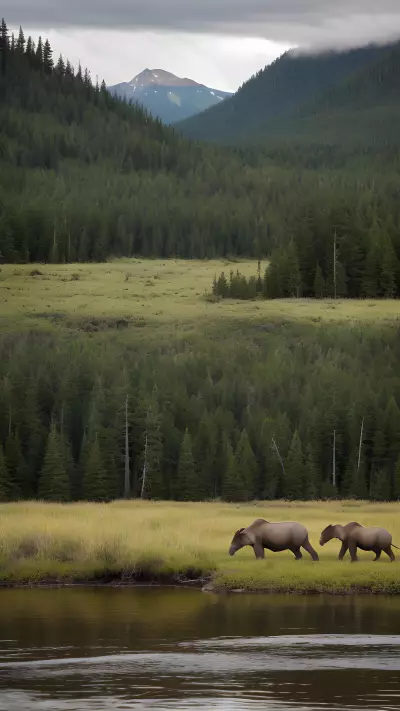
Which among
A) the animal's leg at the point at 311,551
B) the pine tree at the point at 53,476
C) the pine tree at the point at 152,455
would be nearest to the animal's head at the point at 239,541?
the animal's leg at the point at 311,551

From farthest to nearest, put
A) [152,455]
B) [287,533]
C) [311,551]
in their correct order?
1. [152,455]
2. [287,533]
3. [311,551]

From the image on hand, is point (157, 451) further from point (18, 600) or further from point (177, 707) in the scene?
point (177, 707)

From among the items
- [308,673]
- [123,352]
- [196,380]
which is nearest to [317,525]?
[308,673]

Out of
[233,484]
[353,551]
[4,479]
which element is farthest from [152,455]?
[353,551]

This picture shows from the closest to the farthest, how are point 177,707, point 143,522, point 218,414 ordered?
1. point 177,707
2. point 143,522
3. point 218,414

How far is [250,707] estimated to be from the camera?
1086 inches

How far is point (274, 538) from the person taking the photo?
49406 millimetres

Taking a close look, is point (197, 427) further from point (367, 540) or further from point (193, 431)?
point (367, 540)

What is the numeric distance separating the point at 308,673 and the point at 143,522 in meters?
27.6

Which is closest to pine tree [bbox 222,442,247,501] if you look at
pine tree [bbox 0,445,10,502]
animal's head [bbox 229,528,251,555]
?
pine tree [bbox 0,445,10,502]

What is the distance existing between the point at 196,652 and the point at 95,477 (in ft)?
208

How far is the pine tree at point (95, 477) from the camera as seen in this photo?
317 feet

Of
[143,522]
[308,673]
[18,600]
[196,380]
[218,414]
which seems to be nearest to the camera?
[308,673]

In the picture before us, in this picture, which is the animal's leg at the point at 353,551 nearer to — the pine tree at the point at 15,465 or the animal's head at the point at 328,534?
the animal's head at the point at 328,534
